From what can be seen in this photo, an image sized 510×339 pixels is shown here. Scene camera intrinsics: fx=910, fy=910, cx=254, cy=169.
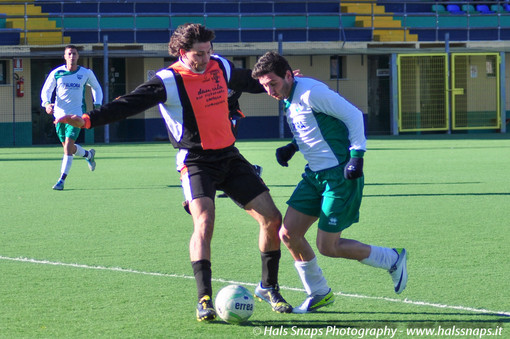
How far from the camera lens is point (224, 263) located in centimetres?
748

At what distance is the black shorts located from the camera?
5902 mm

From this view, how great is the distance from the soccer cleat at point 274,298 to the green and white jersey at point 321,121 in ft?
2.76

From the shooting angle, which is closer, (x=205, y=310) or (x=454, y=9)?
(x=205, y=310)

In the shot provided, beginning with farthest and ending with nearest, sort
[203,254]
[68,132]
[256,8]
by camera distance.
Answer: [256,8] < [68,132] < [203,254]

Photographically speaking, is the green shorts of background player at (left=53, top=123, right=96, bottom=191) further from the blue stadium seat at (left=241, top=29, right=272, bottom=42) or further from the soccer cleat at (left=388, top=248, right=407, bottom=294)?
the blue stadium seat at (left=241, top=29, right=272, bottom=42)

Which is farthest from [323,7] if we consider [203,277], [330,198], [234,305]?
[234,305]

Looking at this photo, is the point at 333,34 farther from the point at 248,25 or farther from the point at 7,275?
the point at 7,275

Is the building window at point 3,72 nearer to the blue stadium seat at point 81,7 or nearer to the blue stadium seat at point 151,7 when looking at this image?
the blue stadium seat at point 81,7

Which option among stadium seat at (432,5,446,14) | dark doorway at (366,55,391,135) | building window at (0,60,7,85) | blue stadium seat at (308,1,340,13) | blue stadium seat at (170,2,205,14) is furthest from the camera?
stadium seat at (432,5,446,14)

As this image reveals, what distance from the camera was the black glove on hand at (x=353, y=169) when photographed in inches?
219

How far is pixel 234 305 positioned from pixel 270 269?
2.17ft

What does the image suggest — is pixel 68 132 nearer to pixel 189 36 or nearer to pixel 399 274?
pixel 189 36

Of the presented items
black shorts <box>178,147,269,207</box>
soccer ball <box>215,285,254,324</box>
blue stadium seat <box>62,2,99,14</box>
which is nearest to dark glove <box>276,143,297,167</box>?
black shorts <box>178,147,269,207</box>

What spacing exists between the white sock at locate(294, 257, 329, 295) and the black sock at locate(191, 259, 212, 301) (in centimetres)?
65
